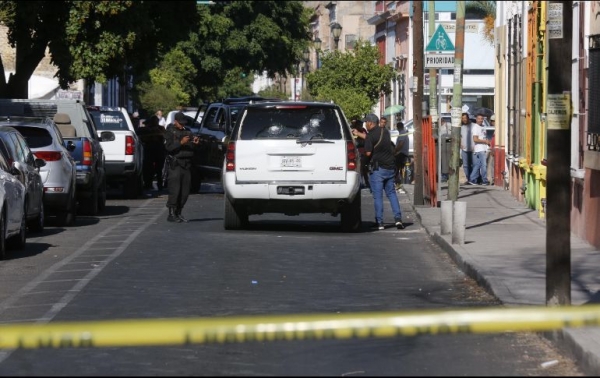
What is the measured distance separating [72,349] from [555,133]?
404 centimetres

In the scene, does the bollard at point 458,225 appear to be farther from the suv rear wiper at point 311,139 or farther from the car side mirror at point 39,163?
the car side mirror at point 39,163

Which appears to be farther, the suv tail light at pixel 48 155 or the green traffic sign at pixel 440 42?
the green traffic sign at pixel 440 42

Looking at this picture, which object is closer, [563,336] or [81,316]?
[563,336]

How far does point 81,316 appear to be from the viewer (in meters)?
11.8

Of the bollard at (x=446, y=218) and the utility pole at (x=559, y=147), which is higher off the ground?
the utility pole at (x=559, y=147)

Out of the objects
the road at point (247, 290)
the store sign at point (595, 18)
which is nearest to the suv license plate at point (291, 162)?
the road at point (247, 290)

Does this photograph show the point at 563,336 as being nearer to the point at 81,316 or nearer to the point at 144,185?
the point at 81,316

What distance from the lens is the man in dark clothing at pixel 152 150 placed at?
114ft

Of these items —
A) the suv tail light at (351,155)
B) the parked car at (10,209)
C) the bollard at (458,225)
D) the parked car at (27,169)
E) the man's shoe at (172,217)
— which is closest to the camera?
the parked car at (10,209)

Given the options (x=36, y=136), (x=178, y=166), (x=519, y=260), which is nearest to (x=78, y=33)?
(x=178, y=166)

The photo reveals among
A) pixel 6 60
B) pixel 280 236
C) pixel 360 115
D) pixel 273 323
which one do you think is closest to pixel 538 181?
pixel 280 236

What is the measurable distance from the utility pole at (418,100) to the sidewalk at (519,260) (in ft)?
2.97

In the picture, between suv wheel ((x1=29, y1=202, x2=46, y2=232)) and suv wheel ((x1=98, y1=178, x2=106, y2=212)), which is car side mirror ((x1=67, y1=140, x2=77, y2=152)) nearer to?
suv wheel ((x1=98, y1=178, x2=106, y2=212))

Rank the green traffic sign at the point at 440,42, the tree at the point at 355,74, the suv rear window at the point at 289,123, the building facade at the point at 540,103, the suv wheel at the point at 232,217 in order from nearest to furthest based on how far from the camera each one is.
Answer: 1. the building facade at the point at 540,103
2. the suv rear window at the point at 289,123
3. the suv wheel at the point at 232,217
4. the green traffic sign at the point at 440,42
5. the tree at the point at 355,74
